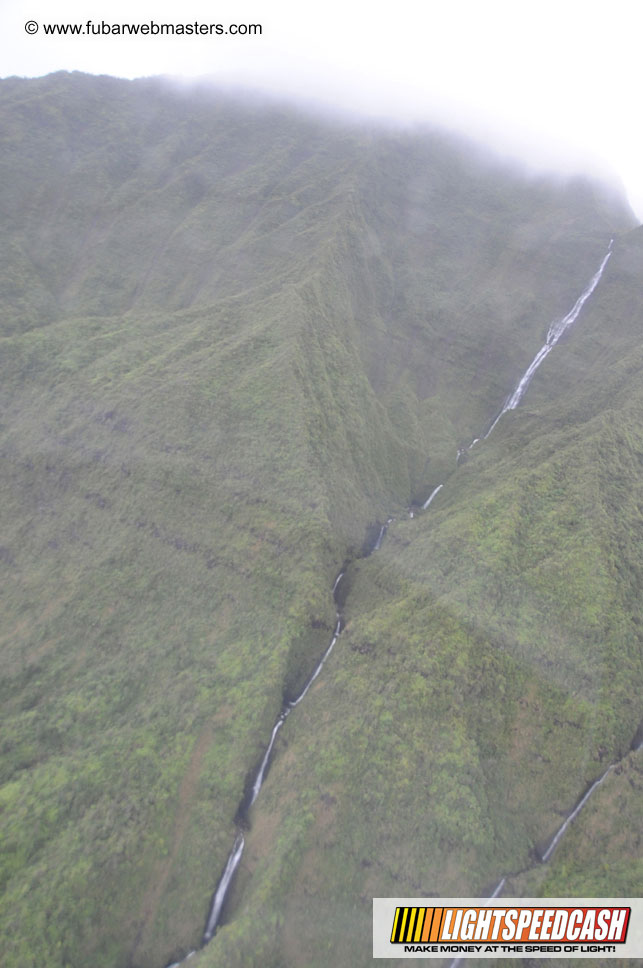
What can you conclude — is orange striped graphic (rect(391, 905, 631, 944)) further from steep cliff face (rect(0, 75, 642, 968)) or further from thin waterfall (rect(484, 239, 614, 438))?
thin waterfall (rect(484, 239, 614, 438))

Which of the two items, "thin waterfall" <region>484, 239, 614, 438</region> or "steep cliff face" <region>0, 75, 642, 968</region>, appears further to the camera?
"thin waterfall" <region>484, 239, 614, 438</region>

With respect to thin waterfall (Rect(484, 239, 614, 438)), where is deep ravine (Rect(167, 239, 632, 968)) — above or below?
below

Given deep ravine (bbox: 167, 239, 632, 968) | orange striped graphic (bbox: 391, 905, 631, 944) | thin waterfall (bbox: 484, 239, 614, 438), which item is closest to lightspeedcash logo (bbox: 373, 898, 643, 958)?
orange striped graphic (bbox: 391, 905, 631, 944)

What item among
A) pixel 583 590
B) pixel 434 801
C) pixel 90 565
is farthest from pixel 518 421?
pixel 90 565

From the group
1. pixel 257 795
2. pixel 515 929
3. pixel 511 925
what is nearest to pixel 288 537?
pixel 257 795

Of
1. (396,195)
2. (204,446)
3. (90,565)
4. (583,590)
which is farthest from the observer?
(396,195)

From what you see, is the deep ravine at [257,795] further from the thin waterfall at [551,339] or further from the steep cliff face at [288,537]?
the thin waterfall at [551,339]

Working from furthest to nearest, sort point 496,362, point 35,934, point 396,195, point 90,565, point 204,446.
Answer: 1. point 396,195
2. point 496,362
3. point 204,446
4. point 90,565
5. point 35,934

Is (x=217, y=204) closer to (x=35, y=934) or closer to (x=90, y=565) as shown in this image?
(x=90, y=565)
